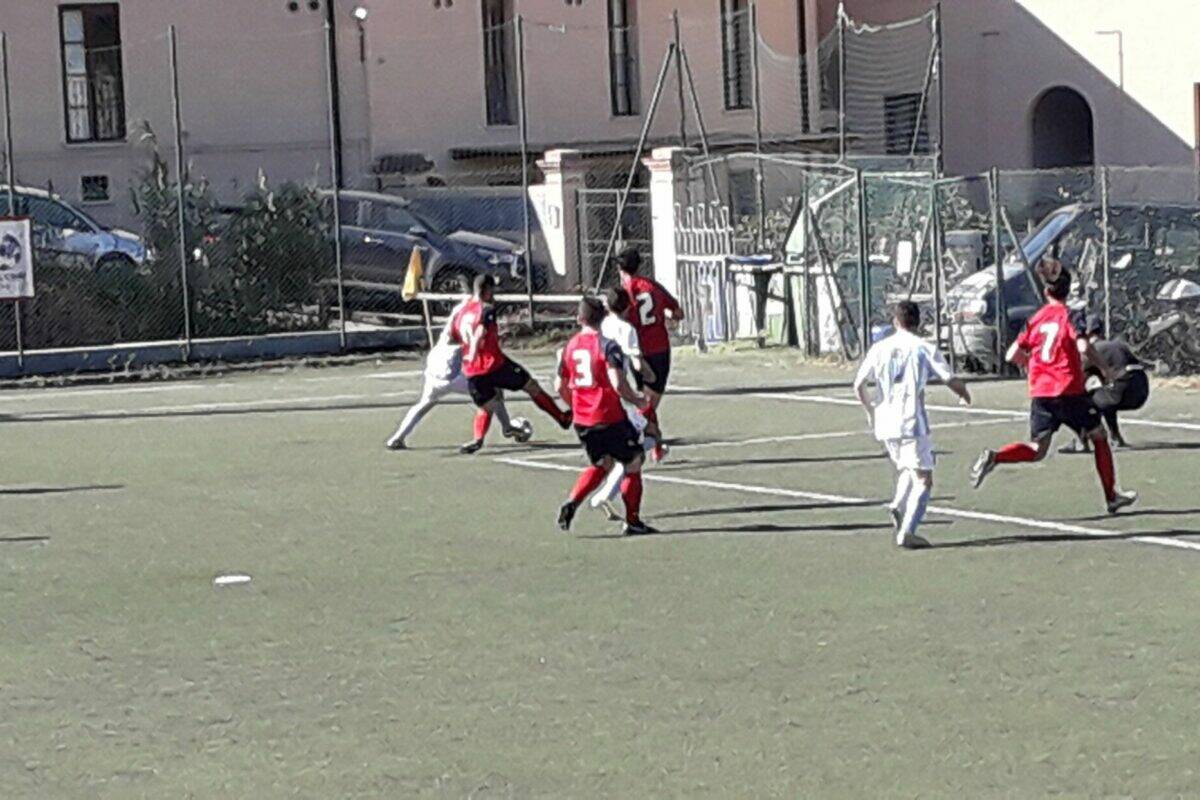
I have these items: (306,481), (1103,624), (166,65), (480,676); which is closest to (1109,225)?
(306,481)

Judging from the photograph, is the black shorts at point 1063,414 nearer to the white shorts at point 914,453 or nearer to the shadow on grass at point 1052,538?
the shadow on grass at point 1052,538

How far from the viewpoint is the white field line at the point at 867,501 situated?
13.2 meters

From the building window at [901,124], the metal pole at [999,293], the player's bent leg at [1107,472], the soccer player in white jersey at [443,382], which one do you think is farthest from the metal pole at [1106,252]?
the building window at [901,124]

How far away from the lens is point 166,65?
36.8 metres

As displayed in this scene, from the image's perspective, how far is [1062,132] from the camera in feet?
143

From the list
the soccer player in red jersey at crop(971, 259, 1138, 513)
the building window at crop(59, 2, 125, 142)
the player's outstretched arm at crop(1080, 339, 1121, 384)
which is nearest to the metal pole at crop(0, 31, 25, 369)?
the building window at crop(59, 2, 125, 142)

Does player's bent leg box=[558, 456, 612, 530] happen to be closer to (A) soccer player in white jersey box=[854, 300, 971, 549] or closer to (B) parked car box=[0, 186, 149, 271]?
(A) soccer player in white jersey box=[854, 300, 971, 549]

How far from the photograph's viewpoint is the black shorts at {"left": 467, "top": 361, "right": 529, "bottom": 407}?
59.3 ft

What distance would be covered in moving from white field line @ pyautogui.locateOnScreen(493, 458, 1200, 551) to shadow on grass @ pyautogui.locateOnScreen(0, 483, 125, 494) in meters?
3.02

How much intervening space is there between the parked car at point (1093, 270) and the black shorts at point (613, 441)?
33.4ft

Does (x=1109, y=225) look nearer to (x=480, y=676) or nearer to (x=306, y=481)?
(x=306, y=481)

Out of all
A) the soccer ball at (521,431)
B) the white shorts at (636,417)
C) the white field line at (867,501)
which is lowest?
the white field line at (867,501)

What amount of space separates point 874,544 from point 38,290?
57.5 ft

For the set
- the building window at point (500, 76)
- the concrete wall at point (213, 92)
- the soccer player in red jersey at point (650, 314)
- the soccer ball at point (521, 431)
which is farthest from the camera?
the building window at point (500, 76)
